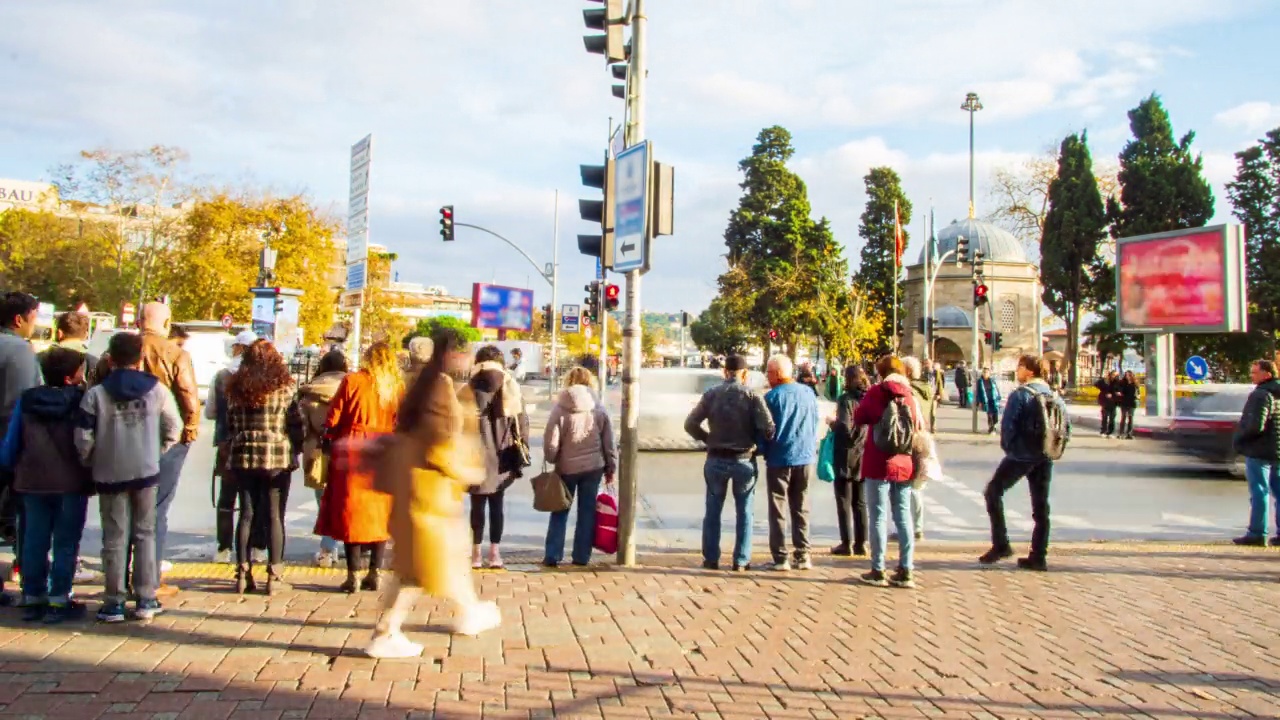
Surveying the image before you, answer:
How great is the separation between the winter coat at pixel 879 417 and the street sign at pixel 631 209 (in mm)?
2050

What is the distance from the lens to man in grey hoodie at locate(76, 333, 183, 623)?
17.9 feet

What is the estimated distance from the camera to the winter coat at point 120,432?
546 cm

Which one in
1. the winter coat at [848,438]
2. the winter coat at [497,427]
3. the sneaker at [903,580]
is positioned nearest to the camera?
the sneaker at [903,580]

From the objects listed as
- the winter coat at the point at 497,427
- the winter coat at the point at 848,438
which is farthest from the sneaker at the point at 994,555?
the winter coat at the point at 497,427

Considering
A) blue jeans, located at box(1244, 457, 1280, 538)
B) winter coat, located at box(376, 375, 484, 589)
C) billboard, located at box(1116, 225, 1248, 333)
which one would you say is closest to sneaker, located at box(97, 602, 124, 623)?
winter coat, located at box(376, 375, 484, 589)

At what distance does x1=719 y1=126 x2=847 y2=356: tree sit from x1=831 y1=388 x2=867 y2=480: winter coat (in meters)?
51.3

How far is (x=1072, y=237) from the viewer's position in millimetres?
55219

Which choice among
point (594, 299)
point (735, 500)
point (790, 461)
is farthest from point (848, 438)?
point (594, 299)

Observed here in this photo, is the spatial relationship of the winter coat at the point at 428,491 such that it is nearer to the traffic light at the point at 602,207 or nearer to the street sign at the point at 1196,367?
the traffic light at the point at 602,207

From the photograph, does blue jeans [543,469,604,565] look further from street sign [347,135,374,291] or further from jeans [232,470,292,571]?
street sign [347,135,374,291]

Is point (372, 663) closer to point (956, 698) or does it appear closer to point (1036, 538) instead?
point (956, 698)

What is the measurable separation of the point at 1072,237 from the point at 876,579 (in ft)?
176

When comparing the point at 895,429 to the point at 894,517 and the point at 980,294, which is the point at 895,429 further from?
the point at 980,294

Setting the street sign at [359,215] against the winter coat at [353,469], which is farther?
the street sign at [359,215]
